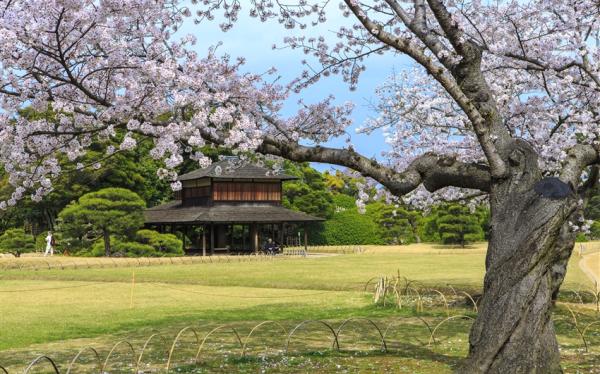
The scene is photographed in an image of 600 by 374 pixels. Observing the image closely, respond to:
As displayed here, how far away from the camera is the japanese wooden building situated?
39.3 metres

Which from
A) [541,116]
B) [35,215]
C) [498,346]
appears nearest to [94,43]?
[498,346]

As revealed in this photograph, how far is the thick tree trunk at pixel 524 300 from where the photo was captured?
6551 mm

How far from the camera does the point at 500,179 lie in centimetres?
759

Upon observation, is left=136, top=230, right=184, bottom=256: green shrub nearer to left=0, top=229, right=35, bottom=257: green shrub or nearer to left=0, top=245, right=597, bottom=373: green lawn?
left=0, top=229, right=35, bottom=257: green shrub

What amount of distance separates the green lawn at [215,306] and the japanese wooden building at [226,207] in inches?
454

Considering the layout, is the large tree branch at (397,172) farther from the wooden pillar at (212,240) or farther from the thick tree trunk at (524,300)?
the wooden pillar at (212,240)

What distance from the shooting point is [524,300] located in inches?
259

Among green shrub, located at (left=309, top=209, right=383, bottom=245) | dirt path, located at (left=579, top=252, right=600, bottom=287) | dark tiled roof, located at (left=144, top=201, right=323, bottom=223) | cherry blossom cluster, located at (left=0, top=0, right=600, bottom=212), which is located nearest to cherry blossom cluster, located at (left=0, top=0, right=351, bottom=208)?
cherry blossom cluster, located at (left=0, top=0, right=600, bottom=212)

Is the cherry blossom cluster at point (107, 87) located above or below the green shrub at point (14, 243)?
above

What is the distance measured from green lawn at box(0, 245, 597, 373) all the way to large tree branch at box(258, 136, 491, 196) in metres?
2.38

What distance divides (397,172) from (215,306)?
882 centimetres

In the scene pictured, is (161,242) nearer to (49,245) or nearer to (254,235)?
(254,235)

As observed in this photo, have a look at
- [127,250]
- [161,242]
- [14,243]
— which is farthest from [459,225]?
[14,243]

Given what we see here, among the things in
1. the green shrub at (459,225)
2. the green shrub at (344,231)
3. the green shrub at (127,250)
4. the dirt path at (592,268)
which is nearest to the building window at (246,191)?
the green shrub at (127,250)
